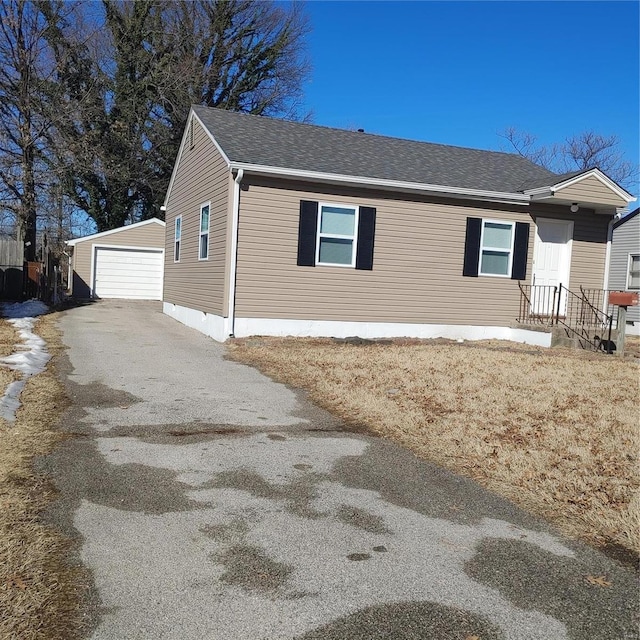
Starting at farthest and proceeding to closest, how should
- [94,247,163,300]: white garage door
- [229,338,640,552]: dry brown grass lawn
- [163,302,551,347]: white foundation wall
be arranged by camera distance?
[94,247,163,300]: white garage door, [163,302,551,347]: white foundation wall, [229,338,640,552]: dry brown grass lawn

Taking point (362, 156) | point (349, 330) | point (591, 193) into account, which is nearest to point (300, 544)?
point (349, 330)

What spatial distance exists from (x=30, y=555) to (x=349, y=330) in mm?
9958

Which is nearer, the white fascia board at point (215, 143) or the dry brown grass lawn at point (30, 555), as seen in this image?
the dry brown grass lawn at point (30, 555)

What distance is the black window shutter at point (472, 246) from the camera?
13.3m

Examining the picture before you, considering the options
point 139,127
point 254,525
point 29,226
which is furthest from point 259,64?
point 254,525

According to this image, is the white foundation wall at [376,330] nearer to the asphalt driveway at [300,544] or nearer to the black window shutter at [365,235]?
the black window shutter at [365,235]

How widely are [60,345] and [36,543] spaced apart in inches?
323

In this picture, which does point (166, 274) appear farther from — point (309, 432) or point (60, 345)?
point (309, 432)

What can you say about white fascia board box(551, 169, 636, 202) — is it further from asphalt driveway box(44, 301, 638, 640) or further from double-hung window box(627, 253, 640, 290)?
asphalt driveway box(44, 301, 638, 640)

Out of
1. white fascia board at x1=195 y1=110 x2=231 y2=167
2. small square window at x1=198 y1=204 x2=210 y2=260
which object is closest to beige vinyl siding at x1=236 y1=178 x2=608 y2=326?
white fascia board at x1=195 y1=110 x2=231 y2=167

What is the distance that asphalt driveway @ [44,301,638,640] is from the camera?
8.73ft

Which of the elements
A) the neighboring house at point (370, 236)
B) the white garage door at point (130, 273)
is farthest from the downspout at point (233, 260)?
the white garage door at point (130, 273)

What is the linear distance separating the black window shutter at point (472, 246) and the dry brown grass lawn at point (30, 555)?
32.5 feet

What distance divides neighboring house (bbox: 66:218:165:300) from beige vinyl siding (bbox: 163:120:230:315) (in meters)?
5.10
